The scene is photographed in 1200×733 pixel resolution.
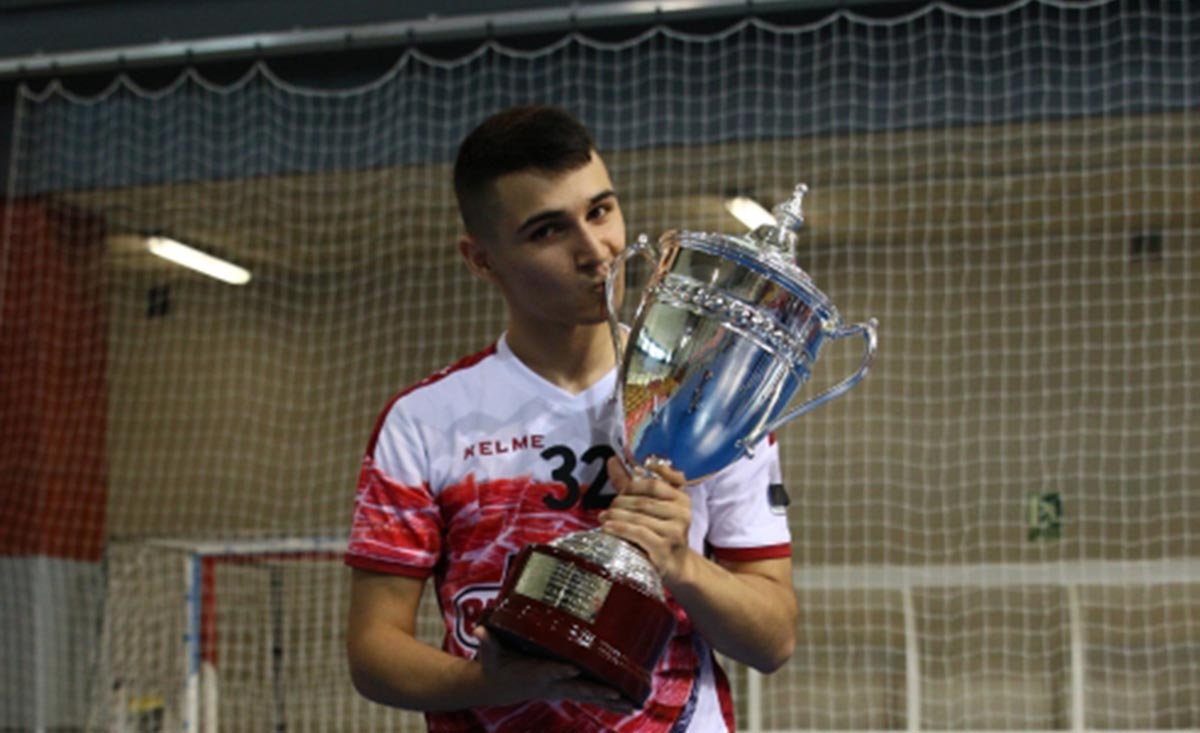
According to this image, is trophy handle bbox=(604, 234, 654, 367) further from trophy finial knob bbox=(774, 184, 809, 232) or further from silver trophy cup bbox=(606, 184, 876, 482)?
trophy finial knob bbox=(774, 184, 809, 232)

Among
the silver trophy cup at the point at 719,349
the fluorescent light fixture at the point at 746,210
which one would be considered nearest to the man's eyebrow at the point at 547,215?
the silver trophy cup at the point at 719,349

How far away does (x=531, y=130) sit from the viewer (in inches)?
58.8

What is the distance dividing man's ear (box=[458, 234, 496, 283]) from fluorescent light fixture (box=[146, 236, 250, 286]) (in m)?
6.63

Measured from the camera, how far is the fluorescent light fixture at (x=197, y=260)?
25.9 feet

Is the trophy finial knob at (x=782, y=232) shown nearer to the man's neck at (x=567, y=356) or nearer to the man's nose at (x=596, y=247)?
the man's nose at (x=596, y=247)

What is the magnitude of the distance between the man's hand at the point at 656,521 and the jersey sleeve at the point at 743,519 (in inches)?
9.3

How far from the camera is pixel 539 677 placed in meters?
1.19

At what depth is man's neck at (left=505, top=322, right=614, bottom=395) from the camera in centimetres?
154

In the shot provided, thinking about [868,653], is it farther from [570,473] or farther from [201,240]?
[570,473]

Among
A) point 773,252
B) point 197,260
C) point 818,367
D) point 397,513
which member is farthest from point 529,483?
point 197,260

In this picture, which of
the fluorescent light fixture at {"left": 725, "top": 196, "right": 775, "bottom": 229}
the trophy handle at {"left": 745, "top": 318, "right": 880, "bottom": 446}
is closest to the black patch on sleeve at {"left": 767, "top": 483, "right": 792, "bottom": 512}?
the trophy handle at {"left": 745, "top": 318, "right": 880, "bottom": 446}

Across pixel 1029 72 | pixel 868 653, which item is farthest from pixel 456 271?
pixel 1029 72

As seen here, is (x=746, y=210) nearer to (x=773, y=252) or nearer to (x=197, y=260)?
(x=197, y=260)

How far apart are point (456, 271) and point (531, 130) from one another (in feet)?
22.1
